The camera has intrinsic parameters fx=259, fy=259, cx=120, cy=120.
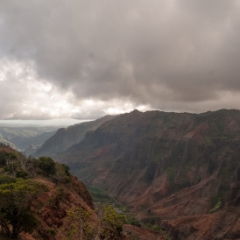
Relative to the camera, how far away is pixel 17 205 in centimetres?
2509

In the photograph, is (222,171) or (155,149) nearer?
(222,171)

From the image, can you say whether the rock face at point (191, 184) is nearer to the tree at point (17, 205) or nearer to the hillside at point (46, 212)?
the hillside at point (46, 212)

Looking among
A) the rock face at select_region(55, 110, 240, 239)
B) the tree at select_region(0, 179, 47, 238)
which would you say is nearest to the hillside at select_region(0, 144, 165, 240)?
the tree at select_region(0, 179, 47, 238)

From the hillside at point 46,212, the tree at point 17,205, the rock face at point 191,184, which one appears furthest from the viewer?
the rock face at point 191,184

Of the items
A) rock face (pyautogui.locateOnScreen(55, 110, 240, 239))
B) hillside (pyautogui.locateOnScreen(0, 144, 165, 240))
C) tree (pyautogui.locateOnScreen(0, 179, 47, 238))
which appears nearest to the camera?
hillside (pyautogui.locateOnScreen(0, 144, 165, 240))

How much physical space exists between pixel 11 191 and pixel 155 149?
174949mm

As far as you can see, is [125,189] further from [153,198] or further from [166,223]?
[166,223]

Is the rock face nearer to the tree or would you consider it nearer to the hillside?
the hillside

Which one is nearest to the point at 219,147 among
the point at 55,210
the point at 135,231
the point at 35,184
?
the point at 135,231

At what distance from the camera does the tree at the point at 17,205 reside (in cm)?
2378

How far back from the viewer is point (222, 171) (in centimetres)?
13750

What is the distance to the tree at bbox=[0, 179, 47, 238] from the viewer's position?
2378 centimetres

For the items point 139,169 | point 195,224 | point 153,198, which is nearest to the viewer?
point 195,224

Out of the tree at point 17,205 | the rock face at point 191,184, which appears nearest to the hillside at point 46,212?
the tree at point 17,205
